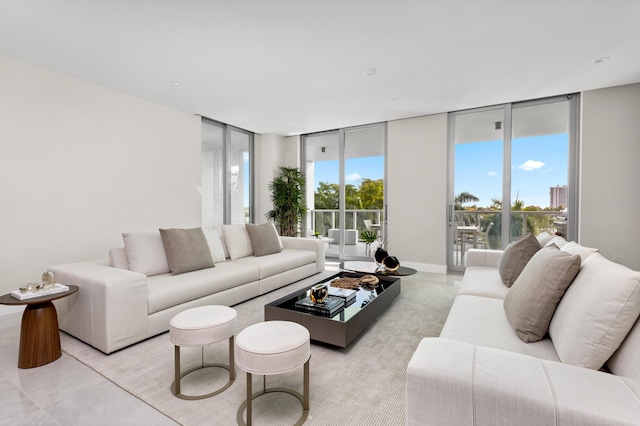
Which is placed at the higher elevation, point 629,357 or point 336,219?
point 336,219

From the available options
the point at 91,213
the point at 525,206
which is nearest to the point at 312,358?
the point at 91,213

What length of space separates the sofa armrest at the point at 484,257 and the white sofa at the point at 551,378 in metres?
2.05

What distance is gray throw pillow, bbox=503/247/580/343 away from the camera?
58.4 inches

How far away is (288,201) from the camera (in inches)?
252

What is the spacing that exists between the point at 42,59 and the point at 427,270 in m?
5.84

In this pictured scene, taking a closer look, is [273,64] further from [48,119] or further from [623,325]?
[623,325]

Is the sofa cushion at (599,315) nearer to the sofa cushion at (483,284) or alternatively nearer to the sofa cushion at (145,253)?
the sofa cushion at (483,284)

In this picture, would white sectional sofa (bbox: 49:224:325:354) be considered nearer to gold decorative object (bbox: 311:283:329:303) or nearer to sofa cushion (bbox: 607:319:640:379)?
gold decorative object (bbox: 311:283:329:303)

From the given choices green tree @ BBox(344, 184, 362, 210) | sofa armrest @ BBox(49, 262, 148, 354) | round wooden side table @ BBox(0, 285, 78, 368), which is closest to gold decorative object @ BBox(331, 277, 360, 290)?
sofa armrest @ BBox(49, 262, 148, 354)

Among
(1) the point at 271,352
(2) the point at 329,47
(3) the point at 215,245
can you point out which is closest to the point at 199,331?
(1) the point at 271,352

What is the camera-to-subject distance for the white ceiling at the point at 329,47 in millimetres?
2398

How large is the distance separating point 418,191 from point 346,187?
1568 mm

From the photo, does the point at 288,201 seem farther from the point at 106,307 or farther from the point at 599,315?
the point at 599,315

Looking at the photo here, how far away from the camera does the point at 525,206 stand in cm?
477
